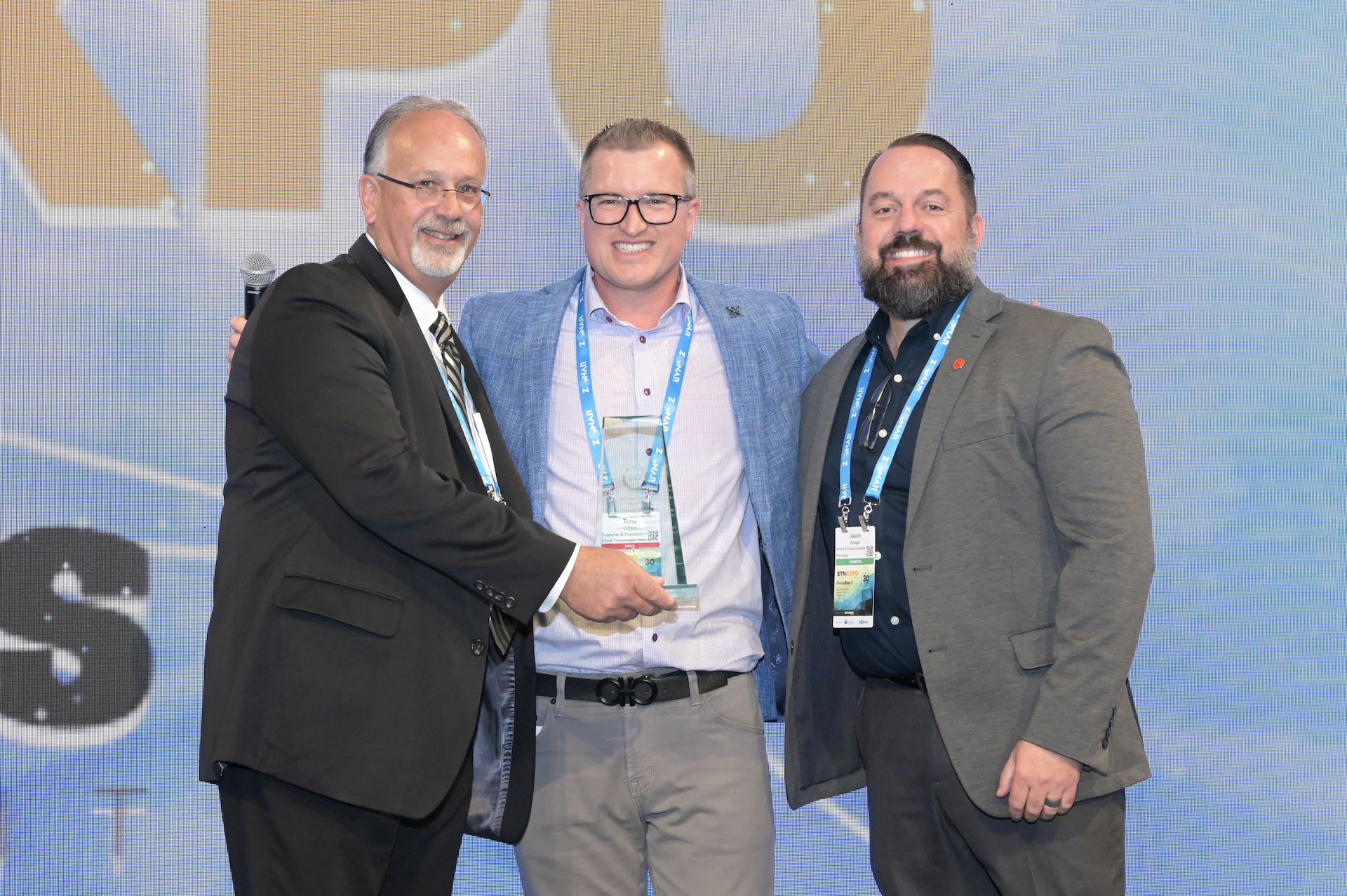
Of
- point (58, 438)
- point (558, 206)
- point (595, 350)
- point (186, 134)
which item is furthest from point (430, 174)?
point (58, 438)

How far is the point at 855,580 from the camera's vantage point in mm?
2475

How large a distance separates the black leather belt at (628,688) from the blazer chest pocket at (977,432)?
0.80 m

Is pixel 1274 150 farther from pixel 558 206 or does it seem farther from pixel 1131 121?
pixel 558 206

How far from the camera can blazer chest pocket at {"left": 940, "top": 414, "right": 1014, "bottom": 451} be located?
2.39 m

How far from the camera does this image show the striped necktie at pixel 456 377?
2174 mm

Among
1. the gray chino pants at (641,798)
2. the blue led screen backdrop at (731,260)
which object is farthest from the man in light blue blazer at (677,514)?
the blue led screen backdrop at (731,260)

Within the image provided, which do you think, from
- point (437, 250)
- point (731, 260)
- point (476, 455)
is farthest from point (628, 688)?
point (731, 260)

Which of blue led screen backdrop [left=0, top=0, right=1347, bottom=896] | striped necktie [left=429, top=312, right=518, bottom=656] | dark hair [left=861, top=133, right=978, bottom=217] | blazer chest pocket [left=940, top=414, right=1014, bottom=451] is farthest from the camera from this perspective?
blue led screen backdrop [left=0, top=0, right=1347, bottom=896]

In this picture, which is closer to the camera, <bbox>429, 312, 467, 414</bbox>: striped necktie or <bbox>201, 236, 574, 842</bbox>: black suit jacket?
<bbox>201, 236, 574, 842</bbox>: black suit jacket

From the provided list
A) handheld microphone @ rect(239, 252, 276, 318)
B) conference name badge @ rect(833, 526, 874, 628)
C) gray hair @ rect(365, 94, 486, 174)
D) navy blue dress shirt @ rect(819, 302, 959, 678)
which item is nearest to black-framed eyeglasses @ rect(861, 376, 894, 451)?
navy blue dress shirt @ rect(819, 302, 959, 678)

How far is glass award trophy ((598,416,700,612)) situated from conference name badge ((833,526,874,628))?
336 millimetres

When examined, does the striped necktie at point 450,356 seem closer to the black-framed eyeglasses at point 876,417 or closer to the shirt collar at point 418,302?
the shirt collar at point 418,302

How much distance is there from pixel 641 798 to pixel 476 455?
0.97 metres

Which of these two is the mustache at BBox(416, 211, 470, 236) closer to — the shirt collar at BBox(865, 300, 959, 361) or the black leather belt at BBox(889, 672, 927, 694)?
the shirt collar at BBox(865, 300, 959, 361)
